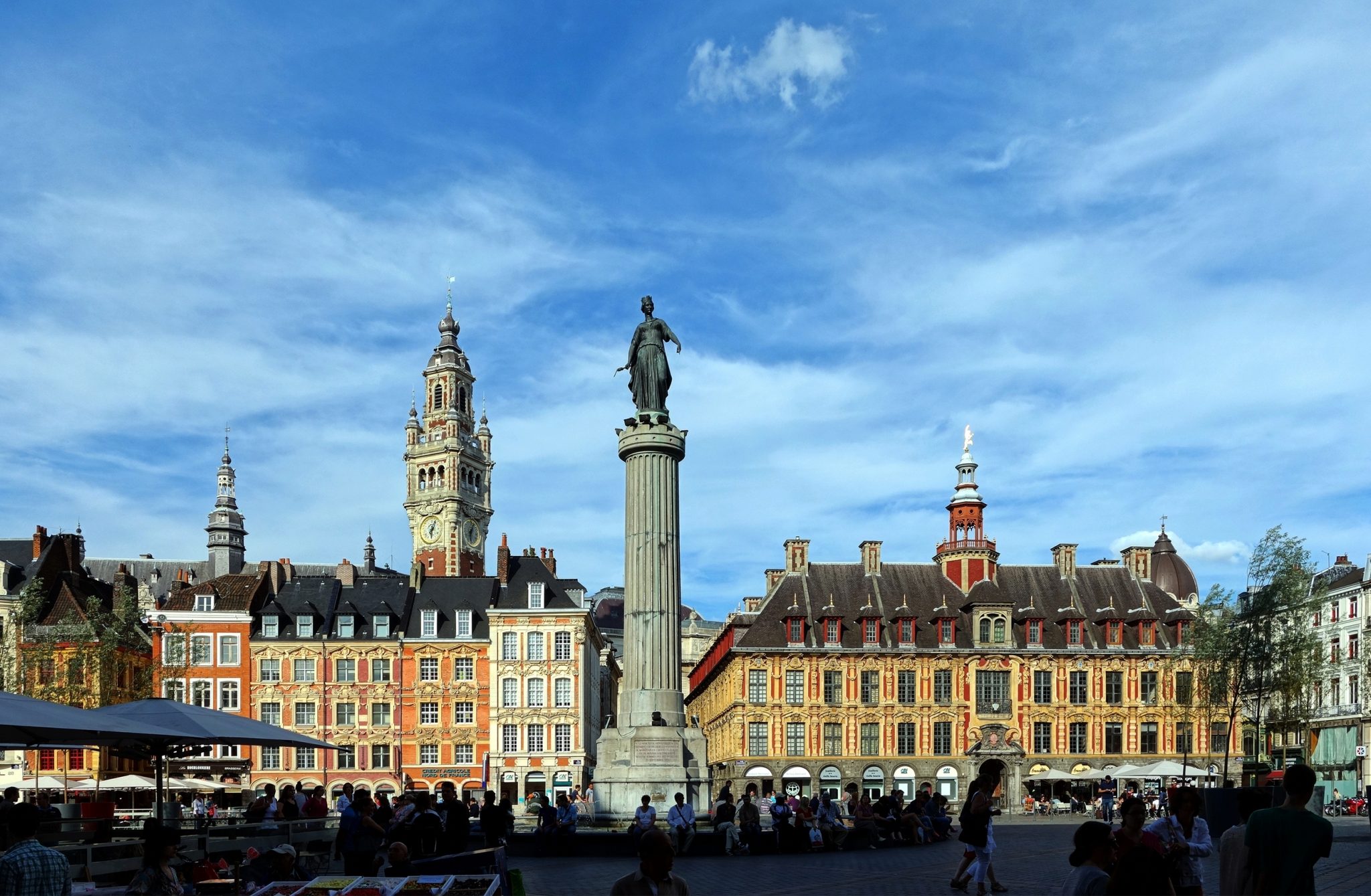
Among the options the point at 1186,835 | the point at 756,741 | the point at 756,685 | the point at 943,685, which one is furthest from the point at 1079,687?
the point at 1186,835

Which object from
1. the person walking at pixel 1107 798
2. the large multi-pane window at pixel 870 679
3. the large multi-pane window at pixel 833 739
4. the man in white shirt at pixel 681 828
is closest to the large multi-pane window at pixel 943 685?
the large multi-pane window at pixel 870 679

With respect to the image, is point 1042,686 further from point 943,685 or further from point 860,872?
point 860,872

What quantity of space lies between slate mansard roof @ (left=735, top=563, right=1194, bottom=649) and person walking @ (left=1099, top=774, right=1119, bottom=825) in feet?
22.3

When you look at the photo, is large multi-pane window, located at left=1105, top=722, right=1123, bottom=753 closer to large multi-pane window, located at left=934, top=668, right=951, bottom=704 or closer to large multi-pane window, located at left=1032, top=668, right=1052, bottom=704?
large multi-pane window, located at left=1032, top=668, right=1052, bottom=704

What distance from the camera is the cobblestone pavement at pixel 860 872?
64.2ft

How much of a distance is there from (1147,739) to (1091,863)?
210 ft

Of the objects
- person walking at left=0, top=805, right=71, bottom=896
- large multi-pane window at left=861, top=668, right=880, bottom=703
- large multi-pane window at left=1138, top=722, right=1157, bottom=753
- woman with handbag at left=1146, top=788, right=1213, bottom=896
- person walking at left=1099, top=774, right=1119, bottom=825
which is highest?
person walking at left=0, top=805, right=71, bottom=896

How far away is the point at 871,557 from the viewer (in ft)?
233

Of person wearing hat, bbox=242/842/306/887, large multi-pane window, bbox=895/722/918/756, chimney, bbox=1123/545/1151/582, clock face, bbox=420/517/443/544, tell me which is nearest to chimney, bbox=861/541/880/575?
large multi-pane window, bbox=895/722/918/756

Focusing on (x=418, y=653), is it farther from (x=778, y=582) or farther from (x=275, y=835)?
(x=275, y=835)

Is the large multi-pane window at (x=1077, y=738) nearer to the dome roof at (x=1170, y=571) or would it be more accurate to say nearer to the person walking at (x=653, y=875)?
the dome roof at (x=1170, y=571)

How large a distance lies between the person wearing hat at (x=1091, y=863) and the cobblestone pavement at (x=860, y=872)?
9.03 meters

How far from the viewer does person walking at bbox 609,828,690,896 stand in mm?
7816

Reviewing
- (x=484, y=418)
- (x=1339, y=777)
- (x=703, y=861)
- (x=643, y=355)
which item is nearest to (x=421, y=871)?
(x=703, y=861)
